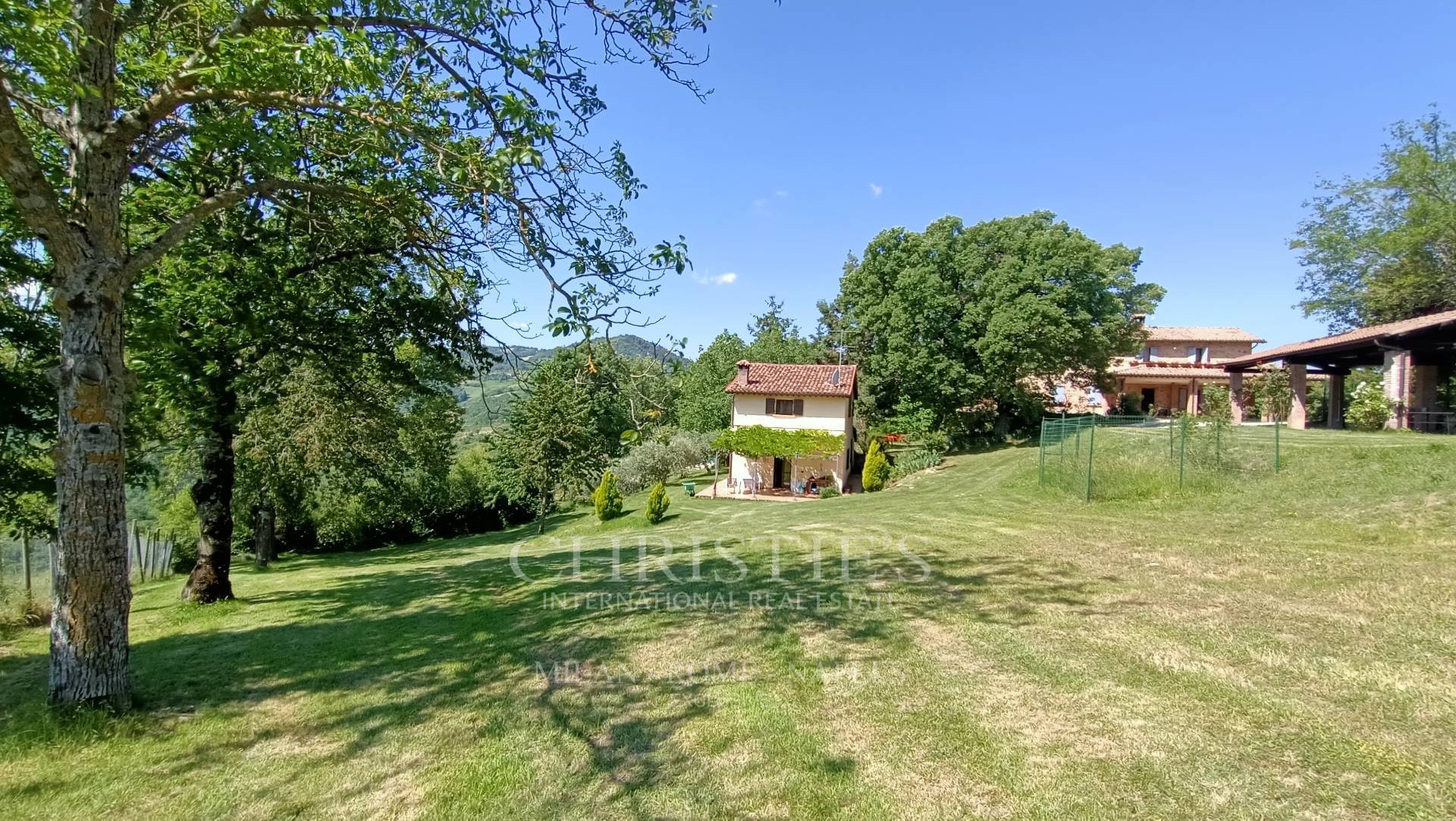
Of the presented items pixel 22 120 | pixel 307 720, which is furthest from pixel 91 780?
pixel 22 120

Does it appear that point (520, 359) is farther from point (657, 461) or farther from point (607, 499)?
point (657, 461)

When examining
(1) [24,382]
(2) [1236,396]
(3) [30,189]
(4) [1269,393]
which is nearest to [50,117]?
(3) [30,189]

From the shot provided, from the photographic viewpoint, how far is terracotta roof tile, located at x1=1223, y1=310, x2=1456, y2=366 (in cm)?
1566

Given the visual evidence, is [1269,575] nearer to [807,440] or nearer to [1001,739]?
[1001,739]

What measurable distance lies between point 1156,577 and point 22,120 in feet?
40.0

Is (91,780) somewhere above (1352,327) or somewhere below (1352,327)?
below

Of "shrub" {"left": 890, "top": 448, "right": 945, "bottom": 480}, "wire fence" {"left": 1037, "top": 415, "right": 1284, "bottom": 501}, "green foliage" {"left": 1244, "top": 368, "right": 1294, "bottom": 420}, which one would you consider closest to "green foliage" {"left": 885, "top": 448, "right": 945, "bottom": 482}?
"shrub" {"left": 890, "top": 448, "right": 945, "bottom": 480}

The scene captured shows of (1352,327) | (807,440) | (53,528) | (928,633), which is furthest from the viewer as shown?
(1352,327)

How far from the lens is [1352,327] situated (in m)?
30.8

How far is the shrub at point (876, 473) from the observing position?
81.9ft

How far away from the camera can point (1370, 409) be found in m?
18.6

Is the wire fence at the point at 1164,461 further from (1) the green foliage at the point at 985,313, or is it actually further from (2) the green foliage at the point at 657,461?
(2) the green foliage at the point at 657,461

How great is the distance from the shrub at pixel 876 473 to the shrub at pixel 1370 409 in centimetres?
1431

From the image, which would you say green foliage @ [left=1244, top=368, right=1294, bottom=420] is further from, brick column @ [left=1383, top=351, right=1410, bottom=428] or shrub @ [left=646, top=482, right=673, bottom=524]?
shrub @ [left=646, top=482, right=673, bottom=524]
